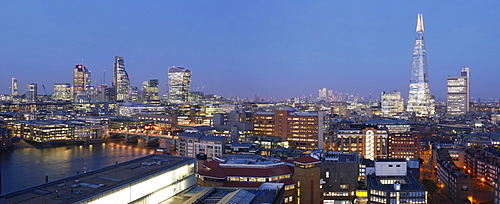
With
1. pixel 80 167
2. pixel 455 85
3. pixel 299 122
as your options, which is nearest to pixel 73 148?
pixel 80 167

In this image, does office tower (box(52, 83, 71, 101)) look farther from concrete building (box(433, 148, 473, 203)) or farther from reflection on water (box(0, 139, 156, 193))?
concrete building (box(433, 148, 473, 203))

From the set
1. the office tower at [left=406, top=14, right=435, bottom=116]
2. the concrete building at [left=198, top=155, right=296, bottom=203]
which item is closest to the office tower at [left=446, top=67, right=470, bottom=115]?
the office tower at [left=406, top=14, right=435, bottom=116]

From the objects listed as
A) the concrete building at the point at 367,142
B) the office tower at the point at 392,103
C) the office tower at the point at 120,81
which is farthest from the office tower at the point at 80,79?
the concrete building at the point at 367,142

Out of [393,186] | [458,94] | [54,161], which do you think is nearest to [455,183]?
[393,186]

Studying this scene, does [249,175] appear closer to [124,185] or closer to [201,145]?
[124,185]

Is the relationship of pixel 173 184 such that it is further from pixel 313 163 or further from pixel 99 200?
pixel 313 163

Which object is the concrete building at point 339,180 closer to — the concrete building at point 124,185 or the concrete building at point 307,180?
the concrete building at point 307,180
